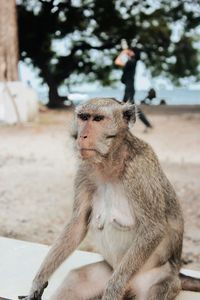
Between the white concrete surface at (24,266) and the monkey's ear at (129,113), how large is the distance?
0.94 metres

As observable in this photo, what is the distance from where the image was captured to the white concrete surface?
2680 mm

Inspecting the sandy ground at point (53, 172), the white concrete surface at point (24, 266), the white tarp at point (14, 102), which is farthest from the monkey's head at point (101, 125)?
the white tarp at point (14, 102)

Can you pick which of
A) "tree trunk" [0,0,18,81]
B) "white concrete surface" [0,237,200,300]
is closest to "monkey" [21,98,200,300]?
"white concrete surface" [0,237,200,300]

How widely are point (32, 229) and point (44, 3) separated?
7869 mm

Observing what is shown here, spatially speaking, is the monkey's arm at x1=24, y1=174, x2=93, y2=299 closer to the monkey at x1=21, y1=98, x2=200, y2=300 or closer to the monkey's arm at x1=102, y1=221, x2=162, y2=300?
the monkey at x1=21, y1=98, x2=200, y2=300

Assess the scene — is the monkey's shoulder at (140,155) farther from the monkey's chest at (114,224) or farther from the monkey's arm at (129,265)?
the monkey's arm at (129,265)

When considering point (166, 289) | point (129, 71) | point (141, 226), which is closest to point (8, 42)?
point (129, 71)

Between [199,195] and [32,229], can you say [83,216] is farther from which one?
[199,195]

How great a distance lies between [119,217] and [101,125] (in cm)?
43

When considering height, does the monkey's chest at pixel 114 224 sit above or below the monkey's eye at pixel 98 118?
below

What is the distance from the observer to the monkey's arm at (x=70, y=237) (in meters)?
2.35

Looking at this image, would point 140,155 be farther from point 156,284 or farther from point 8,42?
point 8,42

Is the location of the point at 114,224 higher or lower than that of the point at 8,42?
lower

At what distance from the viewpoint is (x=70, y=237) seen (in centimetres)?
239
